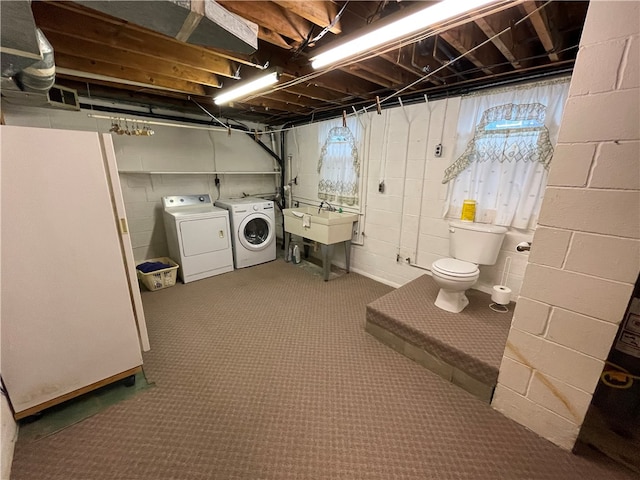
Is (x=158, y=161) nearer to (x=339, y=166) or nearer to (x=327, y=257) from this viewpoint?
(x=339, y=166)

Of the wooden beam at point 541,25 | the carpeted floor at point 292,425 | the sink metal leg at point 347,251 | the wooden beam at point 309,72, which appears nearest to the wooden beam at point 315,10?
the wooden beam at point 309,72

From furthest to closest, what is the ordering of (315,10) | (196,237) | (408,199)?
1. (196,237)
2. (408,199)
3. (315,10)

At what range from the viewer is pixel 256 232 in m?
4.10

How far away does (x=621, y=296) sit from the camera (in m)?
1.13

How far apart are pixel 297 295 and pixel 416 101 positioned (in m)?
2.52

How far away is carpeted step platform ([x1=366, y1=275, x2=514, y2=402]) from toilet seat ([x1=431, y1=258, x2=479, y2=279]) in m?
0.35

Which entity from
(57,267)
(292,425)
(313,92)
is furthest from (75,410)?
(313,92)

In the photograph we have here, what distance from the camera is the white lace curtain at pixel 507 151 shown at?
6.72 ft

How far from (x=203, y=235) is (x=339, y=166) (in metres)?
2.09

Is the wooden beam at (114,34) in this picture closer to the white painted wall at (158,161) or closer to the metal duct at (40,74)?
the metal duct at (40,74)

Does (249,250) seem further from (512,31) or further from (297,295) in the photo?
(512,31)

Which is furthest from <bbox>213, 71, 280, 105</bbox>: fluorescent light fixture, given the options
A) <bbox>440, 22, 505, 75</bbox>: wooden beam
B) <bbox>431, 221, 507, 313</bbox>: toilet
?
<bbox>431, 221, 507, 313</bbox>: toilet

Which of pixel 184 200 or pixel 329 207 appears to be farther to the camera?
pixel 329 207

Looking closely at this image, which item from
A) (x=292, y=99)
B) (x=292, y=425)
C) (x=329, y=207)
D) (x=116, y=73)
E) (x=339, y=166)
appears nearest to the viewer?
(x=292, y=425)
